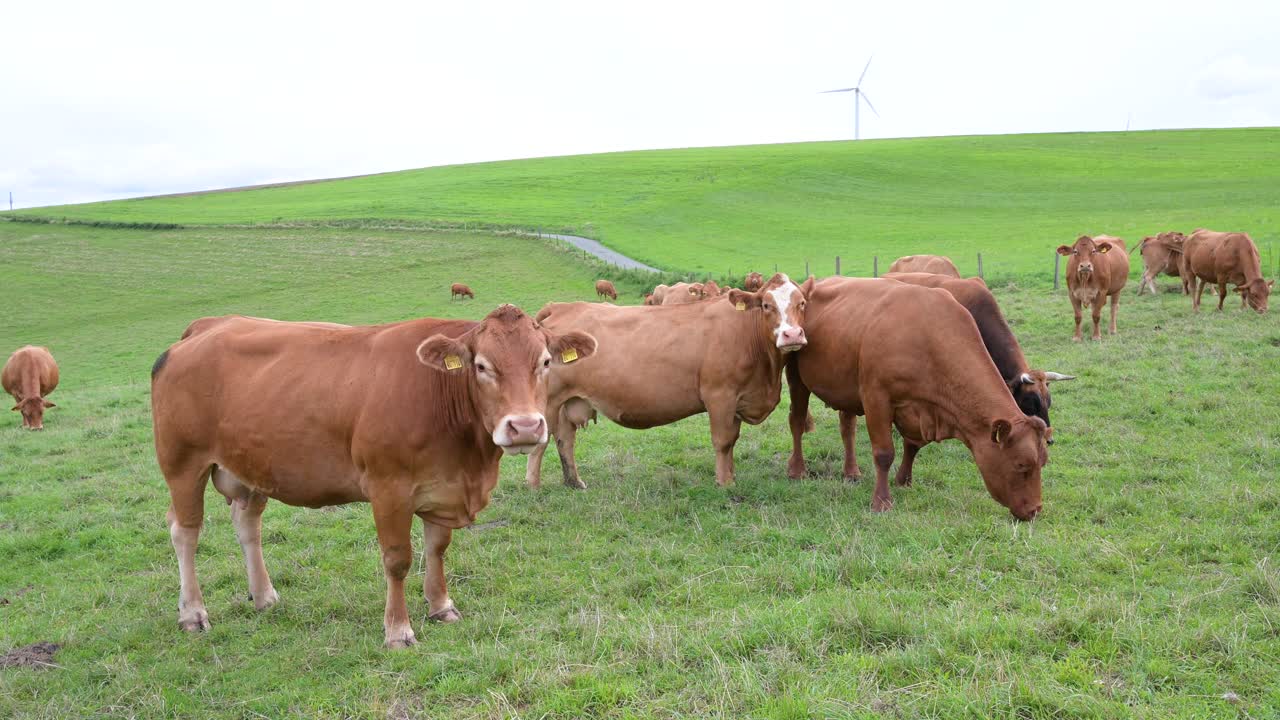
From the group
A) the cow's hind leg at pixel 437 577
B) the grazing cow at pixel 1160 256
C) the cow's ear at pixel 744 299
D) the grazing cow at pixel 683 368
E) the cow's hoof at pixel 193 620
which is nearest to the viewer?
the cow's hind leg at pixel 437 577

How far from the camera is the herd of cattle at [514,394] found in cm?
→ 606

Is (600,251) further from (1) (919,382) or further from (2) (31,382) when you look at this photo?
(1) (919,382)

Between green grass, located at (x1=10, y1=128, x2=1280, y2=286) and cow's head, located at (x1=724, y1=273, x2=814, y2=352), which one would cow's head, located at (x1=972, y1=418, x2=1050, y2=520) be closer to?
cow's head, located at (x1=724, y1=273, x2=814, y2=352)

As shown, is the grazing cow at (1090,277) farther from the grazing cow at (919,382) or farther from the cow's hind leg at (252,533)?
the cow's hind leg at (252,533)

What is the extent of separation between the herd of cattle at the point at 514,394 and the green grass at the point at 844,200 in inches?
866

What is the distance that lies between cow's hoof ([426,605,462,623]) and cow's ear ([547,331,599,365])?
2025 mm

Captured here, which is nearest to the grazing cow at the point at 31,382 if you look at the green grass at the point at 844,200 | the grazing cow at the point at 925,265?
the grazing cow at the point at 925,265

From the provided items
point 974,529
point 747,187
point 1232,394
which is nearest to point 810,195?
point 747,187

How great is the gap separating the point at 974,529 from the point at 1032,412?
7.99 feet

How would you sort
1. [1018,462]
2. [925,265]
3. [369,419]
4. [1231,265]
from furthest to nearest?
[1231,265] → [925,265] → [1018,462] → [369,419]

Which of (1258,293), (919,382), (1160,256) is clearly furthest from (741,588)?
(1160,256)

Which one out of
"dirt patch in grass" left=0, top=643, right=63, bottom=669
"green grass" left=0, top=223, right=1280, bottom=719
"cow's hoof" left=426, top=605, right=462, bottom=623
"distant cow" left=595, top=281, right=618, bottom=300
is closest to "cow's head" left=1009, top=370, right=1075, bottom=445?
"green grass" left=0, top=223, right=1280, bottom=719

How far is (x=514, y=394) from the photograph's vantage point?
224 inches

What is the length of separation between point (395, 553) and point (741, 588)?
8.05 feet
